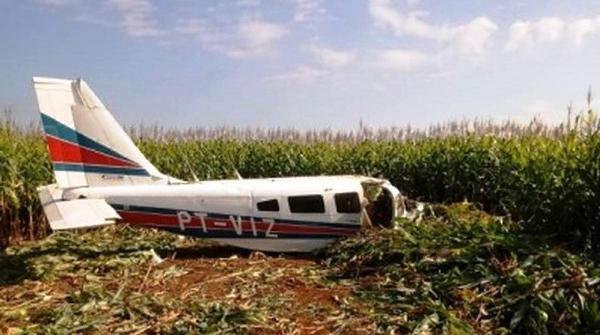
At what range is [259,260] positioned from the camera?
13.4 meters

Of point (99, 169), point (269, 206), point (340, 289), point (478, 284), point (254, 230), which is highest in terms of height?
point (99, 169)

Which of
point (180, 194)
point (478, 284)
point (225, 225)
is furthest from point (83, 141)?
point (478, 284)

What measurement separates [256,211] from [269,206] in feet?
0.98

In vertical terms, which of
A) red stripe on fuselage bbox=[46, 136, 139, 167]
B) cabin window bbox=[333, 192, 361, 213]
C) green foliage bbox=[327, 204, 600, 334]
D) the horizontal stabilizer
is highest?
red stripe on fuselage bbox=[46, 136, 139, 167]

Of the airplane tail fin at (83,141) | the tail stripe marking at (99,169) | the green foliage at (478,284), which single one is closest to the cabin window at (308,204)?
the green foliage at (478,284)

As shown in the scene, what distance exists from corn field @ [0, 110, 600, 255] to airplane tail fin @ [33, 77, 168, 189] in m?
1.67

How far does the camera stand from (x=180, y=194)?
1339cm

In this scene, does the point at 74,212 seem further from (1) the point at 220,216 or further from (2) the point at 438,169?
(2) the point at 438,169

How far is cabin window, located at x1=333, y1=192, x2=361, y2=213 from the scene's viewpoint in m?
13.8

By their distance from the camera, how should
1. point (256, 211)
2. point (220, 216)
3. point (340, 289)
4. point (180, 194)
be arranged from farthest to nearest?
point (256, 211) → point (220, 216) → point (180, 194) → point (340, 289)

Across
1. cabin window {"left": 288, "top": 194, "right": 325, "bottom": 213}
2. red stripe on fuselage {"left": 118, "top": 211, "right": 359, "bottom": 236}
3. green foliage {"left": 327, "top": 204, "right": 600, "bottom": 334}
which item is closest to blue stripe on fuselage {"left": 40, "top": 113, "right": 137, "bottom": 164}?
red stripe on fuselage {"left": 118, "top": 211, "right": 359, "bottom": 236}

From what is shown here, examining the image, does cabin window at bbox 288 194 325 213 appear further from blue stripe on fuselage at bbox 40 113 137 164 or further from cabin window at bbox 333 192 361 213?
blue stripe on fuselage at bbox 40 113 137 164

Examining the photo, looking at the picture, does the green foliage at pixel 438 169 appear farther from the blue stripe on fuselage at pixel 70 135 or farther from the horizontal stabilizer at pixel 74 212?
the horizontal stabilizer at pixel 74 212

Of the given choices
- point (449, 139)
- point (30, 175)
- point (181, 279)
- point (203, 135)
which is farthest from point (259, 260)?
point (203, 135)
